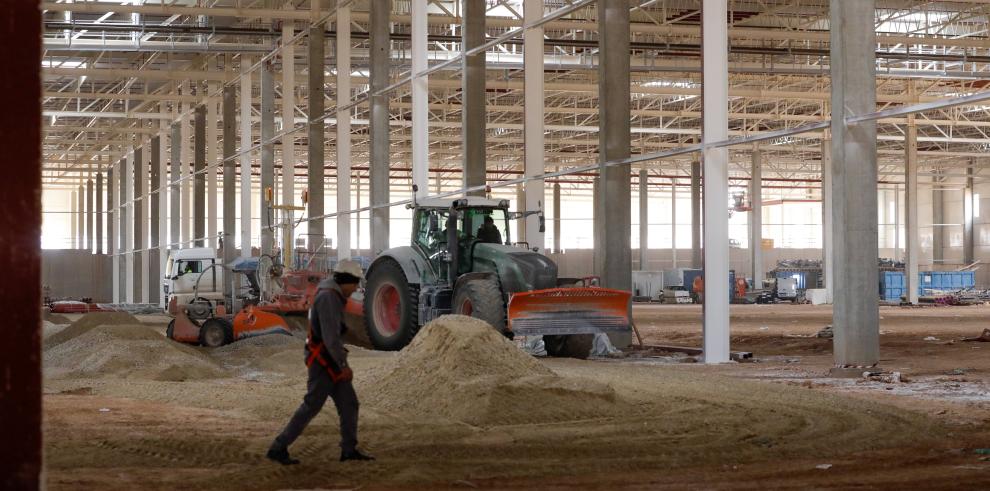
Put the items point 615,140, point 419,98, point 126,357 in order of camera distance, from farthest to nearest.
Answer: point 419,98 → point 615,140 → point 126,357

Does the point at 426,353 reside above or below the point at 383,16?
below

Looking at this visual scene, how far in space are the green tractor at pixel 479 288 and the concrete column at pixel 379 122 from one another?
24.1ft

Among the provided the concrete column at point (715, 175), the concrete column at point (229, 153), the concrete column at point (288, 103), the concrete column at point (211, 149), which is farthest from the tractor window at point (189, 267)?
the concrete column at point (715, 175)

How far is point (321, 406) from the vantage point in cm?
820

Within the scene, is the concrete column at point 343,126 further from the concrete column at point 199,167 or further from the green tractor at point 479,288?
the concrete column at point 199,167

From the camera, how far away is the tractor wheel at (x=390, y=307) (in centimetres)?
1975

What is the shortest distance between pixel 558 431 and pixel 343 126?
73.0 ft

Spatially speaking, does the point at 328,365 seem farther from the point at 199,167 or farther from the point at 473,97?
the point at 199,167

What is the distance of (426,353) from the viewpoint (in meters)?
12.5

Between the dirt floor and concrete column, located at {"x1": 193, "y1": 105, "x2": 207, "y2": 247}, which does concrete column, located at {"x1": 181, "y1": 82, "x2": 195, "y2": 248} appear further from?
the dirt floor

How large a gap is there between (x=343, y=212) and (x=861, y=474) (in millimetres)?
23802

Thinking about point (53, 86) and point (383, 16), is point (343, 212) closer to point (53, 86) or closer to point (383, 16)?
point (383, 16)

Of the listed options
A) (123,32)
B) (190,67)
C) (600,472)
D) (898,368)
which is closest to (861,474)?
(600,472)

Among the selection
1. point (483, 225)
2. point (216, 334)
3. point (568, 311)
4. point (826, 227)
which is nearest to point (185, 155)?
point (826, 227)
